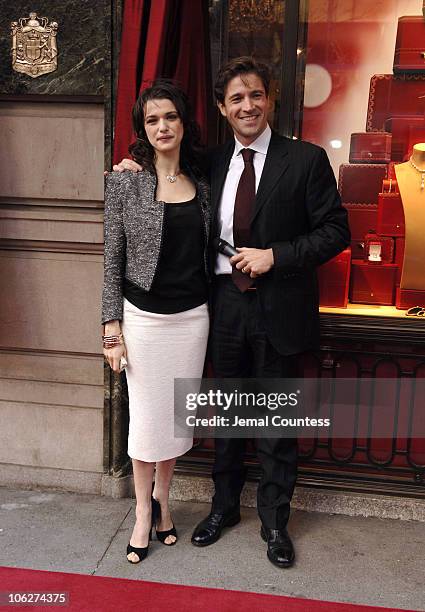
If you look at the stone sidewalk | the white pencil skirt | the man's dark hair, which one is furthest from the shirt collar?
the stone sidewalk

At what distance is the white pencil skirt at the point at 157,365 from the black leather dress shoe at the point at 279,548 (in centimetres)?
59

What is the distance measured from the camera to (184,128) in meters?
2.78

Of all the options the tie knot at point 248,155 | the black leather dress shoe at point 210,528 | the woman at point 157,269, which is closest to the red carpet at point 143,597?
the woman at point 157,269

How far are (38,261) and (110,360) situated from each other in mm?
929

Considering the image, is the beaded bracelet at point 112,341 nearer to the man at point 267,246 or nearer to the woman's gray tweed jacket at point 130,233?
the woman's gray tweed jacket at point 130,233

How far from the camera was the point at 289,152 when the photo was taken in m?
2.77

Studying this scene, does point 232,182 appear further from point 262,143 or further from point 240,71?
point 240,71

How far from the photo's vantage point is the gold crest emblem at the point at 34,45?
10.5 ft

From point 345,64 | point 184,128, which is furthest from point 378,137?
point 184,128

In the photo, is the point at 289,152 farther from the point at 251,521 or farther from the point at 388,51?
the point at 251,521

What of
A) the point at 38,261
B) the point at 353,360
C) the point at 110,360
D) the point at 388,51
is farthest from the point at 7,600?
the point at 388,51

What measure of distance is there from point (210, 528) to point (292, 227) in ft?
4.81

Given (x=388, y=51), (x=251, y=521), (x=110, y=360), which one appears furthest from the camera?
(x=388, y=51)

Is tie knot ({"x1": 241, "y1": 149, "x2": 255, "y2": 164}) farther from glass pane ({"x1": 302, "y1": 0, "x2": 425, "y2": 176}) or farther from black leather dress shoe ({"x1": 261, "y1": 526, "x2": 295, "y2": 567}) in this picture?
black leather dress shoe ({"x1": 261, "y1": 526, "x2": 295, "y2": 567})
